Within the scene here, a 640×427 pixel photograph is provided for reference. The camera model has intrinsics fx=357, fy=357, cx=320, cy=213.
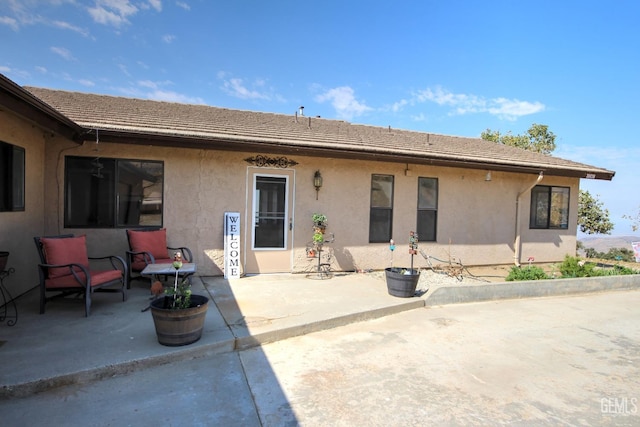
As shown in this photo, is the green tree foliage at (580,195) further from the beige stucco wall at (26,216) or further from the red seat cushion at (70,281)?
the beige stucco wall at (26,216)

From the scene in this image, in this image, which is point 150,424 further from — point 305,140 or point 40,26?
point 40,26

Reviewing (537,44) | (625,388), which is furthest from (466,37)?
(625,388)

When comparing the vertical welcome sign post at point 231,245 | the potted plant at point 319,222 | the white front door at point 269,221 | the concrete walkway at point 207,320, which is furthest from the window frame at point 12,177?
the potted plant at point 319,222

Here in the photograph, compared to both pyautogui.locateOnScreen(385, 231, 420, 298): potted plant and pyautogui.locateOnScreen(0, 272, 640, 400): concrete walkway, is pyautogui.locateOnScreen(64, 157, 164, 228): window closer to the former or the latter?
pyautogui.locateOnScreen(0, 272, 640, 400): concrete walkway

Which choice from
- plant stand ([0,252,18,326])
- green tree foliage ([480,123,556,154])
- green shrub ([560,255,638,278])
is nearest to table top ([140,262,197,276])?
plant stand ([0,252,18,326])

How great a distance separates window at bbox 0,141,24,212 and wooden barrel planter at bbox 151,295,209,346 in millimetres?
2989

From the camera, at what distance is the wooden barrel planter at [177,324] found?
3510 millimetres

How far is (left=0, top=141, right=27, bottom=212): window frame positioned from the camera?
15.5ft

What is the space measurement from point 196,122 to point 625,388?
7587mm

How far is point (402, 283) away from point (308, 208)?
270cm

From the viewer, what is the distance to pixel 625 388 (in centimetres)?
324

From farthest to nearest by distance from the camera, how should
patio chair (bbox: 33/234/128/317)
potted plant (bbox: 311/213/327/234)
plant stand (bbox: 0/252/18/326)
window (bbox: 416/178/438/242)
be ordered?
window (bbox: 416/178/438/242) < potted plant (bbox: 311/213/327/234) < patio chair (bbox: 33/234/128/317) < plant stand (bbox: 0/252/18/326)

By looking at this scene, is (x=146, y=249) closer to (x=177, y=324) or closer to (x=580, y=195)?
(x=177, y=324)

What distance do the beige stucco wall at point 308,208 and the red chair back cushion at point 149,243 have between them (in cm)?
42
